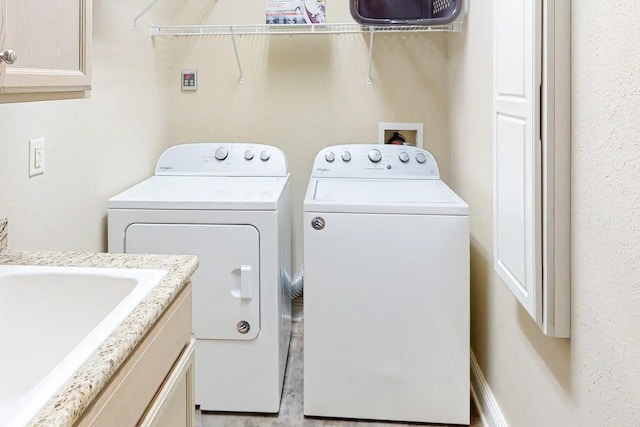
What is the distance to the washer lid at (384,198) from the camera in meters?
1.90

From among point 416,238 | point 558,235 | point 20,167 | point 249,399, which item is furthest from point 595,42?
point 249,399

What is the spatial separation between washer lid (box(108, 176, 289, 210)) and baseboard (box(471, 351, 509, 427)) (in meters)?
1.10

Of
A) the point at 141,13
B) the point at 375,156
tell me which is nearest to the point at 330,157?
the point at 375,156

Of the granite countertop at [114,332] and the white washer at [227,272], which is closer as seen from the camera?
the granite countertop at [114,332]

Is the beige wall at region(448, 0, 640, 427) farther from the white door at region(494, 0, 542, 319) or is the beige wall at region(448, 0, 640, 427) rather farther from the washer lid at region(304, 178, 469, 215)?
the washer lid at region(304, 178, 469, 215)

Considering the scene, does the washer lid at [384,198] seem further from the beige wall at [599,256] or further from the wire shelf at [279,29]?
the wire shelf at [279,29]

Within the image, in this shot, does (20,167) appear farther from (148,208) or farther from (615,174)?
(615,174)

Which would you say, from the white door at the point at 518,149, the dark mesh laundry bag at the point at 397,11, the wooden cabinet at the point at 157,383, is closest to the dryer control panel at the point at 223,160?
the dark mesh laundry bag at the point at 397,11

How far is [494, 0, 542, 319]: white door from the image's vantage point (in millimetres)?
1212

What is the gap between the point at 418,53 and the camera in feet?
8.87

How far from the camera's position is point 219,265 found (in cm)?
196

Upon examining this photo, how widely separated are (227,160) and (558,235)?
1755 mm

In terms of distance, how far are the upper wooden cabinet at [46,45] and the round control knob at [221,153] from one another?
133 cm

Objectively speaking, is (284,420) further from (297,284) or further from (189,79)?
(189,79)
